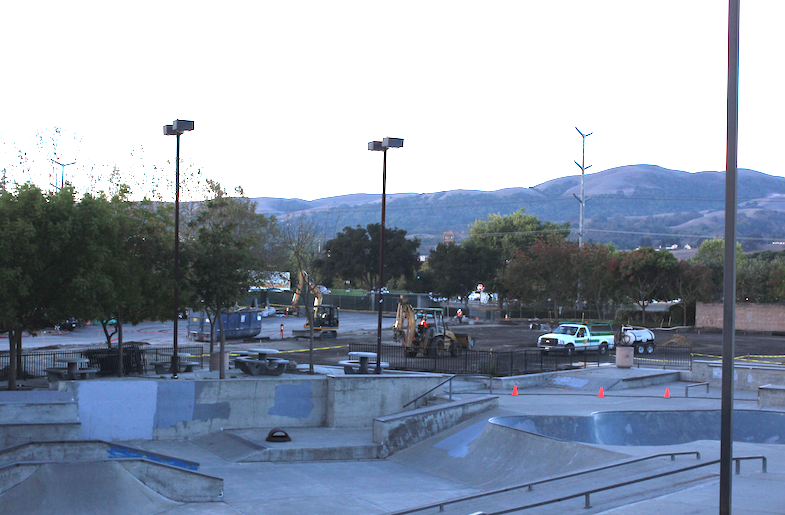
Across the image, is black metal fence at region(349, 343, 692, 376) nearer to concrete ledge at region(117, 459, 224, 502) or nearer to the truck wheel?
the truck wheel

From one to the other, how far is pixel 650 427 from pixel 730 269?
1058 cm

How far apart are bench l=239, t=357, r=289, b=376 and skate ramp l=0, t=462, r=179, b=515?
8.82 m

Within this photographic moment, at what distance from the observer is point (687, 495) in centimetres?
1016

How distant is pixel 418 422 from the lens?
1781cm

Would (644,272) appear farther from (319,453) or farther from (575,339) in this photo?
(319,453)

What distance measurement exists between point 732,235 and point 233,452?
1291 centimetres

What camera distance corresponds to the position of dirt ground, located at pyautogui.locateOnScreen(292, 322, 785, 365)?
3627 centimetres

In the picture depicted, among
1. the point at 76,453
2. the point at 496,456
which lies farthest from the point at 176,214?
the point at 496,456

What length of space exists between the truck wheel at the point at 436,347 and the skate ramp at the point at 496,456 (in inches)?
596

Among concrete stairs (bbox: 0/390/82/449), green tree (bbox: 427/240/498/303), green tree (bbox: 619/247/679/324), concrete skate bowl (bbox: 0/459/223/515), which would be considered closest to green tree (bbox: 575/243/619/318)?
green tree (bbox: 619/247/679/324)

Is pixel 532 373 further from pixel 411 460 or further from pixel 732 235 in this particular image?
pixel 732 235

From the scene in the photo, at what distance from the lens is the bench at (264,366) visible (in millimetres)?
21109

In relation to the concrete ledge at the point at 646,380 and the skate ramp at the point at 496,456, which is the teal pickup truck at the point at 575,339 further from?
the skate ramp at the point at 496,456

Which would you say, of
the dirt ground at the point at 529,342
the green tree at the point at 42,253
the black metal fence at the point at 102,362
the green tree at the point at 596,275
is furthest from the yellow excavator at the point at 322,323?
the green tree at the point at 596,275
